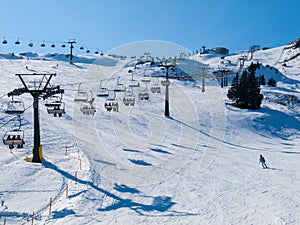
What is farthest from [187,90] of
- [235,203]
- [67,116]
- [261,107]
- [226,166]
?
[235,203]

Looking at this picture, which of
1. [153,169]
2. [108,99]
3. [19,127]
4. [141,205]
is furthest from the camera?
[108,99]

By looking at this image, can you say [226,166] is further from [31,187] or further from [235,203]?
[31,187]

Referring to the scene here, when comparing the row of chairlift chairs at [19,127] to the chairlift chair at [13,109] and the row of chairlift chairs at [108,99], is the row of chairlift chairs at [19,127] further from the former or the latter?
the row of chairlift chairs at [108,99]

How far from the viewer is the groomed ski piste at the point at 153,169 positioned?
45.3 feet

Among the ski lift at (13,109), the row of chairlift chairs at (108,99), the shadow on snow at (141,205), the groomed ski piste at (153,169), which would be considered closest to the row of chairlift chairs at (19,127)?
the ski lift at (13,109)

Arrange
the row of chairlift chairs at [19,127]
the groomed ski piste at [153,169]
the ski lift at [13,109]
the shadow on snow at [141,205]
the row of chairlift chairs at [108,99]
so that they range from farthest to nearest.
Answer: the row of chairlift chairs at [108,99]
the ski lift at [13,109]
the row of chairlift chairs at [19,127]
the shadow on snow at [141,205]
the groomed ski piste at [153,169]

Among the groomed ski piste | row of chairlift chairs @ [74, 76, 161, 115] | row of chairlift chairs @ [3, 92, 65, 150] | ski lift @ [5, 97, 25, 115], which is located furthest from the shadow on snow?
row of chairlift chairs @ [74, 76, 161, 115]

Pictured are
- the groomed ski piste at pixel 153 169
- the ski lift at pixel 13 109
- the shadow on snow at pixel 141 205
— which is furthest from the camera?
the ski lift at pixel 13 109

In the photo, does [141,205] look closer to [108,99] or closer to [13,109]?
[108,99]

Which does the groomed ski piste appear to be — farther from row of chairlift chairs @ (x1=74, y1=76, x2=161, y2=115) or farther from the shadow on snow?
row of chairlift chairs @ (x1=74, y1=76, x2=161, y2=115)

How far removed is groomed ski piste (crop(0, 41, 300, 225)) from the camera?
544 inches

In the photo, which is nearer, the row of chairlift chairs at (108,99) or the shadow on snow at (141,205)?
the shadow on snow at (141,205)

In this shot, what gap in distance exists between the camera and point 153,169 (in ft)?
69.5

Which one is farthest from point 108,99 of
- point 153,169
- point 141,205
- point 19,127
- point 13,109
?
point 141,205
